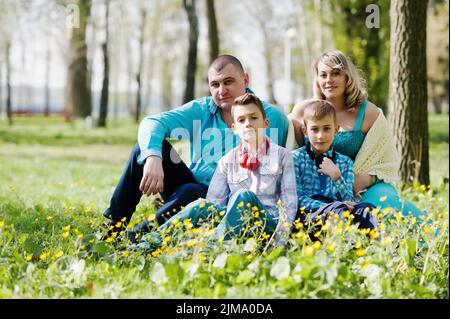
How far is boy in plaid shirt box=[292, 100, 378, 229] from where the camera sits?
421 centimetres

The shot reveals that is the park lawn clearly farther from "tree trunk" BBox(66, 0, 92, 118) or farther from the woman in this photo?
"tree trunk" BBox(66, 0, 92, 118)

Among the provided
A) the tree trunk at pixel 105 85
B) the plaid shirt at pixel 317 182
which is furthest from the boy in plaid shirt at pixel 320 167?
the tree trunk at pixel 105 85

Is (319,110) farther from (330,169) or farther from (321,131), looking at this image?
(330,169)

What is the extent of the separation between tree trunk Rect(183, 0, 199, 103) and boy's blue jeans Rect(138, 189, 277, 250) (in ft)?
40.7

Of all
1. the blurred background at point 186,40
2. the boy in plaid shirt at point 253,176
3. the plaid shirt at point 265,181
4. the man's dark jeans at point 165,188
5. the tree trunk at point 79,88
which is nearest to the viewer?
the boy in plaid shirt at point 253,176

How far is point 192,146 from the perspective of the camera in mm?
4910

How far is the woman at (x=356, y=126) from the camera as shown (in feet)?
15.2

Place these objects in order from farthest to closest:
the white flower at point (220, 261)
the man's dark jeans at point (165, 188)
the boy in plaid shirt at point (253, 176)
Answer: the man's dark jeans at point (165, 188)
the boy in plaid shirt at point (253, 176)
the white flower at point (220, 261)

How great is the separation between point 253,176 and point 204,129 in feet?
2.78

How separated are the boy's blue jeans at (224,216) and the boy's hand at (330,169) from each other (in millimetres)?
507

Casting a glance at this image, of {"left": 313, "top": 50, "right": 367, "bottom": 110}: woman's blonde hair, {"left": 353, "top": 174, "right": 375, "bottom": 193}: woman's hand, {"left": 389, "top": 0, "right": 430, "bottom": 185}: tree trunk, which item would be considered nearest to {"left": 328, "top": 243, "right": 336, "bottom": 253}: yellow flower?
{"left": 353, "top": 174, "right": 375, "bottom": 193}: woman's hand

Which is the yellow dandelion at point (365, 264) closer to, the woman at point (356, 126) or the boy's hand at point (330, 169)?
the boy's hand at point (330, 169)

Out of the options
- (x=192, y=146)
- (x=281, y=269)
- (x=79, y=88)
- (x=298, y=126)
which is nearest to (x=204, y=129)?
(x=192, y=146)

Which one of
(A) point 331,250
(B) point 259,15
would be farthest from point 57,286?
(B) point 259,15
